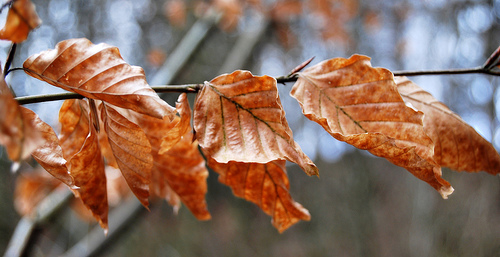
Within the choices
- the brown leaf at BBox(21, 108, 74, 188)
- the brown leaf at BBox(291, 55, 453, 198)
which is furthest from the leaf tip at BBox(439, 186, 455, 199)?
the brown leaf at BBox(21, 108, 74, 188)

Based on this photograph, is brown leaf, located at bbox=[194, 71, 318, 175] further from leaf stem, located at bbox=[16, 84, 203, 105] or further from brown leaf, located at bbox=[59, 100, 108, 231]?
brown leaf, located at bbox=[59, 100, 108, 231]

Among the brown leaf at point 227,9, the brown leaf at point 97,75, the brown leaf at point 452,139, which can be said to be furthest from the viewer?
the brown leaf at point 227,9

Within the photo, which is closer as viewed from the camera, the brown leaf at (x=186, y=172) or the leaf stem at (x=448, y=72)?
the leaf stem at (x=448, y=72)

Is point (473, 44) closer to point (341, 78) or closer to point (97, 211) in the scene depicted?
point (341, 78)

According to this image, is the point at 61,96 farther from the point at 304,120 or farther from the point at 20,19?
the point at 304,120

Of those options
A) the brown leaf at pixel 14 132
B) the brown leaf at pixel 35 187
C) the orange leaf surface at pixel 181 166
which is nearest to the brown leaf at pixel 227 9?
the brown leaf at pixel 35 187

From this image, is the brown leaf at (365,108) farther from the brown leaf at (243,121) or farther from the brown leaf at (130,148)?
the brown leaf at (130,148)

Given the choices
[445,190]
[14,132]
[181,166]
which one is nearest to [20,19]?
[14,132]

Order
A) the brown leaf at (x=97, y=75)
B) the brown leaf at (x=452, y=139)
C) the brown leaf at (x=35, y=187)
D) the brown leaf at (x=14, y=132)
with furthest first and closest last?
1. the brown leaf at (x=35, y=187)
2. the brown leaf at (x=452, y=139)
3. the brown leaf at (x=97, y=75)
4. the brown leaf at (x=14, y=132)
